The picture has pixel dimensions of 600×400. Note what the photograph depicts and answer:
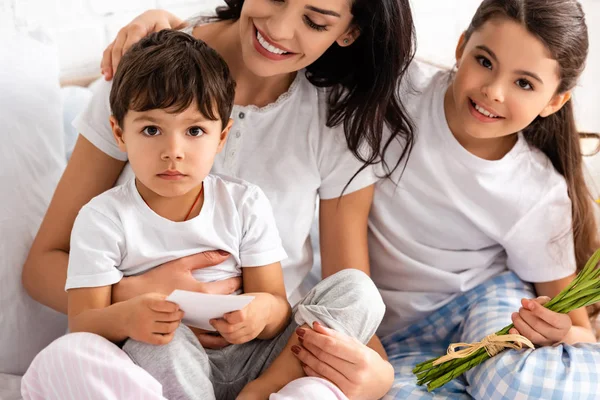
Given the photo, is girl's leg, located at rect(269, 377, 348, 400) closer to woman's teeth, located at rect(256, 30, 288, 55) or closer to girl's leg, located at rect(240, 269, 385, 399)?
girl's leg, located at rect(240, 269, 385, 399)

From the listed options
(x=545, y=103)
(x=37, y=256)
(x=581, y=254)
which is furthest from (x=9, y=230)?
(x=581, y=254)

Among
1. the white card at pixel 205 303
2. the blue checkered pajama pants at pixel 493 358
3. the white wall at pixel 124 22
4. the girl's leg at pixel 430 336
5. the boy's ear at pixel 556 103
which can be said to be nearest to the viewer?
the white card at pixel 205 303

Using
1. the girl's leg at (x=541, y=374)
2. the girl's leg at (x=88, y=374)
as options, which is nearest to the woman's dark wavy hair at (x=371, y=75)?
the girl's leg at (x=541, y=374)

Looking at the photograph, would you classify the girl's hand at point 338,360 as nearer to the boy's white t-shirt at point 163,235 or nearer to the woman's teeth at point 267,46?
the boy's white t-shirt at point 163,235

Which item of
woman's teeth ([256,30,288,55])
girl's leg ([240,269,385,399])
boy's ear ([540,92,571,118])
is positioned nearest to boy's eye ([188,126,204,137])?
woman's teeth ([256,30,288,55])

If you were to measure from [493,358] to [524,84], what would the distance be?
0.54 m

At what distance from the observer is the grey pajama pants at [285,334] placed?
1278 millimetres

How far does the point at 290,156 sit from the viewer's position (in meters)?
1.57

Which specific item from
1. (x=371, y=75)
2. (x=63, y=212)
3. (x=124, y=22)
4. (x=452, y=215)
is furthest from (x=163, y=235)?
(x=124, y=22)

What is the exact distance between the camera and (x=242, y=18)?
147cm

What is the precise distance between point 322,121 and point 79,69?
840 mm

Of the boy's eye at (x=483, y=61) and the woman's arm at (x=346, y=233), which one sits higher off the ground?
the boy's eye at (x=483, y=61)

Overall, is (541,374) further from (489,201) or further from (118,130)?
(118,130)

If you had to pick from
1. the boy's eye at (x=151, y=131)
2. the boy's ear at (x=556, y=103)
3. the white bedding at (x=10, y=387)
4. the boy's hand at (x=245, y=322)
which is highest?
the boy's ear at (x=556, y=103)
